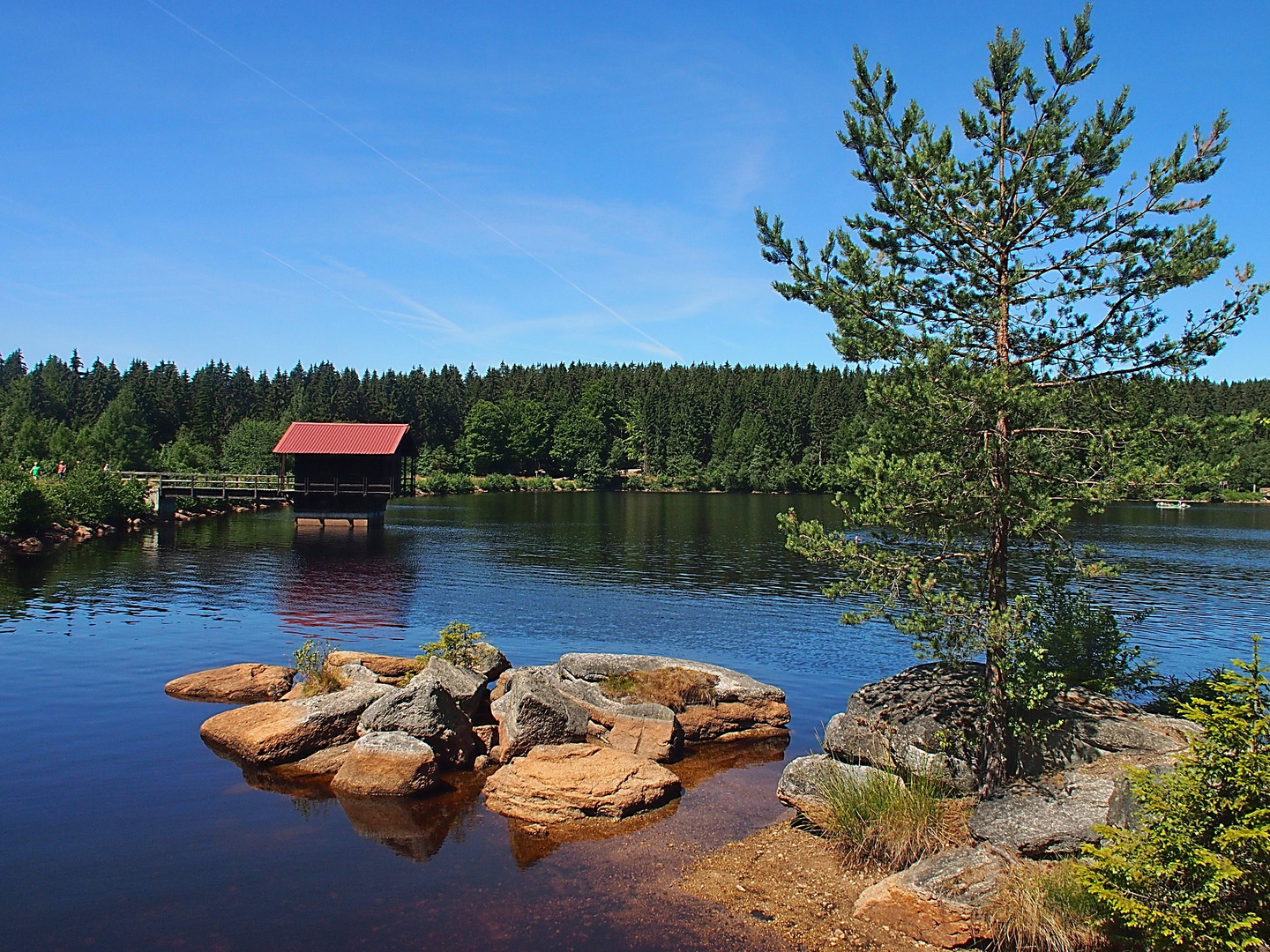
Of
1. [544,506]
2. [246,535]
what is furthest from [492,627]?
[544,506]

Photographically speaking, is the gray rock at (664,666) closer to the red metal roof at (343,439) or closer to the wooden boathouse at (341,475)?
the red metal roof at (343,439)

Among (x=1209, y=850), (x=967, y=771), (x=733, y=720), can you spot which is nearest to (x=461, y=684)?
(x=733, y=720)

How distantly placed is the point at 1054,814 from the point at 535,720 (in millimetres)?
9092

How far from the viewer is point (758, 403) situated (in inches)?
6014

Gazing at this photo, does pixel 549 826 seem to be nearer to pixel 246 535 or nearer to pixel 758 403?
pixel 246 535

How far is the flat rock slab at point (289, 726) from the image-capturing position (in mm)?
16594

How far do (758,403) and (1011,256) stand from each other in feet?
459

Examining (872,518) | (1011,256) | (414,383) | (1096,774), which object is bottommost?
(1096,774)

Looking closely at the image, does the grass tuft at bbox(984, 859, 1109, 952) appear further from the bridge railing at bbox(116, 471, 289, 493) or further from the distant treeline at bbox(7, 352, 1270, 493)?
the distant treeline at bbox(7, 352, 1270, 493)

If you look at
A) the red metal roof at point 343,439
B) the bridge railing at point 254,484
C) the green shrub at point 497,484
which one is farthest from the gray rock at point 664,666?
the green shrub at point 497,484

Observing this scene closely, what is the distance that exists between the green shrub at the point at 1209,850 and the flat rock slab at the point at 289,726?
13.3 m

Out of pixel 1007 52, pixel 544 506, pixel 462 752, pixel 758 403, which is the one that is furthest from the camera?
pixel 758 403

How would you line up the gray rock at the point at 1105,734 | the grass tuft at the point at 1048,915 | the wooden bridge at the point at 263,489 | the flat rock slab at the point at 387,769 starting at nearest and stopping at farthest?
1. the grass tuft at the point at 1048,915
2. the gray rock at the point at 1105,734
3. the flat rock slab at the point at 387,769
4. the wooden bridge at the point at 263,489

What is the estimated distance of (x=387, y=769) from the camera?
1538 cm
